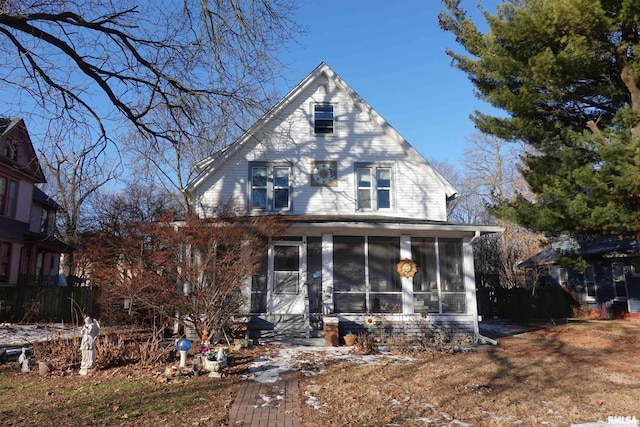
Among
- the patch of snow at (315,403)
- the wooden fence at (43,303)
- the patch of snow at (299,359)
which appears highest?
the wooden fence at (43,303)

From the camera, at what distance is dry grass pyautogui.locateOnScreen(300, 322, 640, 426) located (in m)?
5.81

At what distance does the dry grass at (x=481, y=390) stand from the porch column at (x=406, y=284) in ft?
9.06

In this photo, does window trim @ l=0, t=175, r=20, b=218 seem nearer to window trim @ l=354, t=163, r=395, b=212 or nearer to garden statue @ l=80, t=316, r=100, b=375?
garden statue @ l=80, t=316, r=100, b=375

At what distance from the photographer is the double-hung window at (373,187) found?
594 inches

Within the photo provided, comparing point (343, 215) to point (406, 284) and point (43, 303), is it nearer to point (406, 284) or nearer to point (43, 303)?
point (406, 284)

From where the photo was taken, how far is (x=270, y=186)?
49.2 feet

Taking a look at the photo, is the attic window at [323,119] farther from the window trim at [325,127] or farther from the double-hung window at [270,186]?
the double-hung window at [270,186]

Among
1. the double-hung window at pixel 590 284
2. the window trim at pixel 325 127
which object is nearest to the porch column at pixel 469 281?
the window trim at pixel 325 127

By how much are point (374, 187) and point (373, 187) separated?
0.03m

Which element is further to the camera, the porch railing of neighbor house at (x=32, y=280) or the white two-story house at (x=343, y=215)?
the porch railing of neighbor house at (x=32, y=280)

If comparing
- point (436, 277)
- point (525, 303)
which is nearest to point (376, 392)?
point (436, 277)

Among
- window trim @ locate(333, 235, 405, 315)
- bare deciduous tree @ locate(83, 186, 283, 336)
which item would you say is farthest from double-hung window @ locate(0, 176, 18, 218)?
window trim @ locate(333, 235, 405, 315)

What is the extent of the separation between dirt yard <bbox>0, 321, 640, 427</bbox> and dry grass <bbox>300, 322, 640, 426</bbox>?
0.02 metres

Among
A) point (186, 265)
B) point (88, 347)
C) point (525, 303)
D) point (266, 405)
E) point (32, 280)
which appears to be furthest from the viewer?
point (32, 280)
